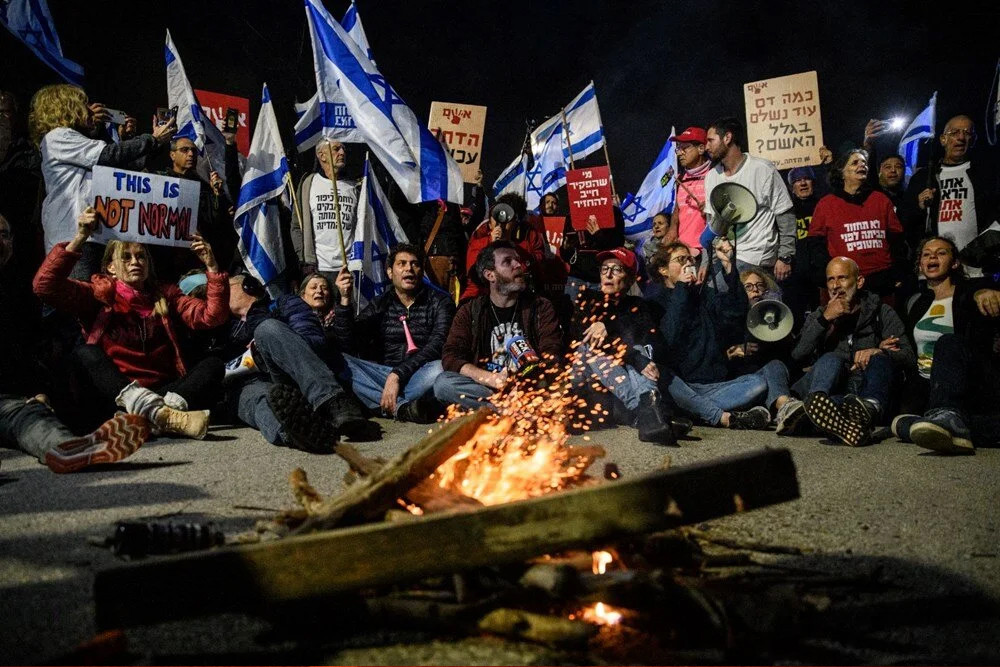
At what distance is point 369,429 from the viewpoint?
6.00m

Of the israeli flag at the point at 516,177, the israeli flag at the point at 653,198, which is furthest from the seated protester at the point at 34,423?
the israeli flag at the point at 653,198

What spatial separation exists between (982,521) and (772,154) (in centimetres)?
778

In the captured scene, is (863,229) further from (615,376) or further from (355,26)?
(355,26)

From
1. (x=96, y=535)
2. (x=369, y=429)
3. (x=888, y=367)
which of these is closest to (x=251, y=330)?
(x=369, y=429)

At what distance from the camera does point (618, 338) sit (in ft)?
22.8

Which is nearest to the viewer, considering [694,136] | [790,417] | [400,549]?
[400,549]

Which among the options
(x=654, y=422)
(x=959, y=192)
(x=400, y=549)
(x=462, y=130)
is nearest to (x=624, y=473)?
(x=654, y=422)

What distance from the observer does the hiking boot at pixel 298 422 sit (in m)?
5.11

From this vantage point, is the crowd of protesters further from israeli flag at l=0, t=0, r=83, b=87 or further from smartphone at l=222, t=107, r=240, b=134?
smartphone at l=222, t=107, r=240, b=134

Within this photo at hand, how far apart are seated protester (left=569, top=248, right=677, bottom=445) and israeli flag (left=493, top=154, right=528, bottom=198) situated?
5528mm

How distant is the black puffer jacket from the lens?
7238mm

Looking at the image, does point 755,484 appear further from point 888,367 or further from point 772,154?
point 772,154

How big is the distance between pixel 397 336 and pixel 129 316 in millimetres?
2425

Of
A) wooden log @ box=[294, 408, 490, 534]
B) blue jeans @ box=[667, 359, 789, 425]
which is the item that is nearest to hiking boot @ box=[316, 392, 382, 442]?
blue jeans @ box=[667, 359, 789, 425]
